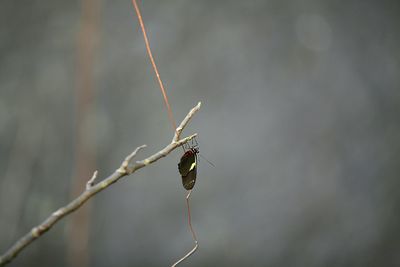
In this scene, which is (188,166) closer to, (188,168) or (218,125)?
(188,168)

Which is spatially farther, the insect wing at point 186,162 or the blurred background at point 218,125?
the blurred background at point 218,125

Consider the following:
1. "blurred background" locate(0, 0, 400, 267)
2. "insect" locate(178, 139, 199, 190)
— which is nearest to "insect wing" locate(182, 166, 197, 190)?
"insect" locate(178, 139, 199, 190)

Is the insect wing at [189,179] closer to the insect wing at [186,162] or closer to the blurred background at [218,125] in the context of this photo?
the insect wing at [186,162]

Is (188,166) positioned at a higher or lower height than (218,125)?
lower

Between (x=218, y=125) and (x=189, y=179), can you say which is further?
(x=218, y=125)

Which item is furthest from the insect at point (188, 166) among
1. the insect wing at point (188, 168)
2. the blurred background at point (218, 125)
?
the blurred background at point (218, 125)

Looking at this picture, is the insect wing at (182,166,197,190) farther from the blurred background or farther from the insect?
the blurred background

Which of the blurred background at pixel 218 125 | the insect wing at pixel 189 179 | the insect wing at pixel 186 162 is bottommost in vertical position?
the insect wing at pixel 189 179

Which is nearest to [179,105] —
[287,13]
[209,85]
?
[209,85]

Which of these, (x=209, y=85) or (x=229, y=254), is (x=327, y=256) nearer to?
(x=229, y=254)

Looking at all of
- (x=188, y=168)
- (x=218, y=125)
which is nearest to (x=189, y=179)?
(x=188, y=168)
